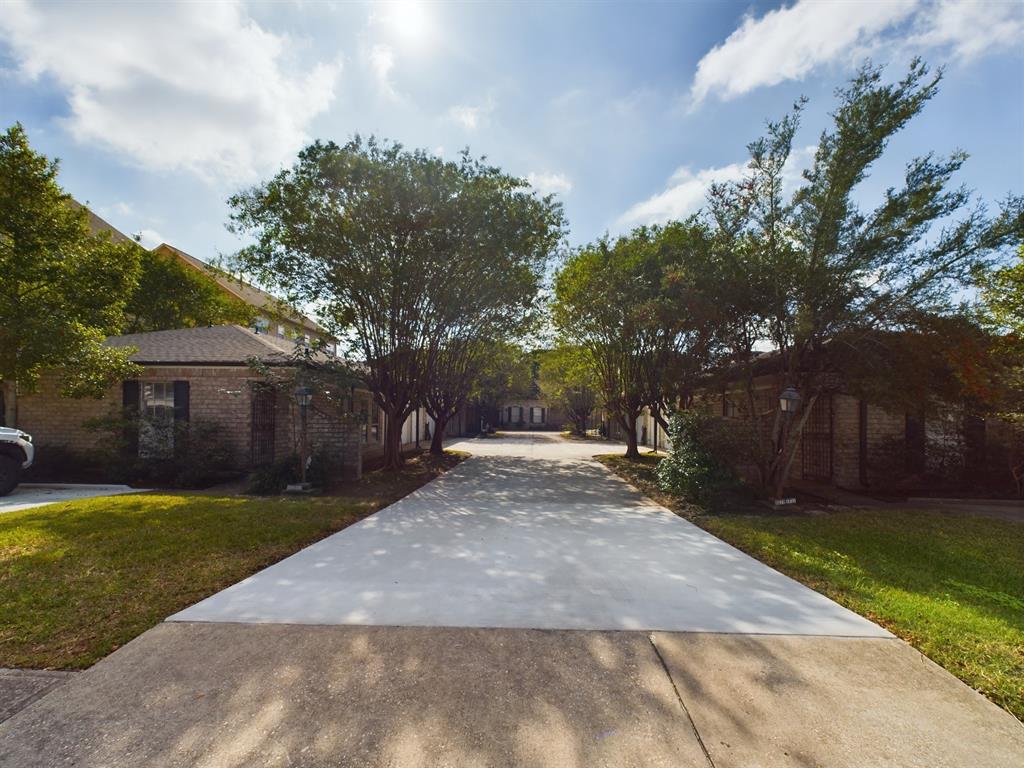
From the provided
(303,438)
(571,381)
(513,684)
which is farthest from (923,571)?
(571,381)

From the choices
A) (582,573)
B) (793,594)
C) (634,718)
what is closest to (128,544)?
(582,573)

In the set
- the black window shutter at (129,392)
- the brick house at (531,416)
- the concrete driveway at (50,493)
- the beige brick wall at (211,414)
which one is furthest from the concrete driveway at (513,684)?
the brick house at (531,416)

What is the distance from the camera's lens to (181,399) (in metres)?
10.9

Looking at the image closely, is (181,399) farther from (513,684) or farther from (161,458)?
(513,684)

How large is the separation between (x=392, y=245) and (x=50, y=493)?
7.96 m

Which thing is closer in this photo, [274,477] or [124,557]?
[124,557]

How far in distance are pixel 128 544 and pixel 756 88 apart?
11.2 metres

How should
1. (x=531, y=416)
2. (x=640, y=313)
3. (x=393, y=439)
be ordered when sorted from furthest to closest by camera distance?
(x=531, y=416)
(x=393, y=439)
(x=640, y=313)

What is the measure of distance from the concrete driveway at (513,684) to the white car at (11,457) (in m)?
7.89

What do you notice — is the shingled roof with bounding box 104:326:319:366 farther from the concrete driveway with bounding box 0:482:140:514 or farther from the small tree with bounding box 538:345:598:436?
the small tree with bounding box 538:345:598:436

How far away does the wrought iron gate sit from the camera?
11148 mm

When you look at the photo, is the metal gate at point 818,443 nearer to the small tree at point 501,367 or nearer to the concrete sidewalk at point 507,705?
the small tree at point 501,367

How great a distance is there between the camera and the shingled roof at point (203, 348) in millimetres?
10930

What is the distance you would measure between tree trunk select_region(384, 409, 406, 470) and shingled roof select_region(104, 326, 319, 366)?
2849 millimetres
